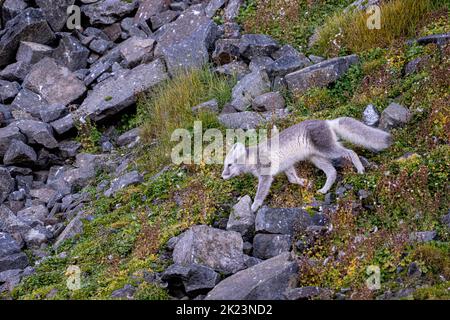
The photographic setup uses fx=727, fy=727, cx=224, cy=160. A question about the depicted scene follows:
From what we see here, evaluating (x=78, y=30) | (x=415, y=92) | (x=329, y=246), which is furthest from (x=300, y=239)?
(x=78, y=30)

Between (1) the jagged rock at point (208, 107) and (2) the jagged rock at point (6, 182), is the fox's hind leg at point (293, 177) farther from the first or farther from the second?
(2) the jagged rock at point (6, 182)

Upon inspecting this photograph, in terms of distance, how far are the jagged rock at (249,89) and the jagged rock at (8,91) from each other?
20.1ft

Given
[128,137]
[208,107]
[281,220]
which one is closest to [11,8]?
[128,137]

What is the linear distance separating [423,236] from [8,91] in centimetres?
1190

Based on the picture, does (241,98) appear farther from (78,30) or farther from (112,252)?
(78,30)

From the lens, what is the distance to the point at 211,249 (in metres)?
9.61

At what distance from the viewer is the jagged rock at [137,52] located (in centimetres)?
1723

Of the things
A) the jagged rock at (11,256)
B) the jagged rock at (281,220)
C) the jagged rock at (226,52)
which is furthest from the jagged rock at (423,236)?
the jagged rock at (226,52)

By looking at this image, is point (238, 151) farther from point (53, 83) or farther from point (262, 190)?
point (53, 83)

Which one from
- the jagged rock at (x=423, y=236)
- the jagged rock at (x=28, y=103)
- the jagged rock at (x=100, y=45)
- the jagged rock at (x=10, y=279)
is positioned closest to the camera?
the jagged rock at (x=423, y=236)

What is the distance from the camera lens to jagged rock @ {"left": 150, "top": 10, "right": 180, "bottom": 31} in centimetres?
1844

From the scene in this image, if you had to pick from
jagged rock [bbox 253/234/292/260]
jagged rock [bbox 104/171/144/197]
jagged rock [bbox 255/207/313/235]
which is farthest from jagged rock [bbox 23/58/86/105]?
jagged rock [bbox 253/234/292/260]

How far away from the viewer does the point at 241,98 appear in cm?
1427
